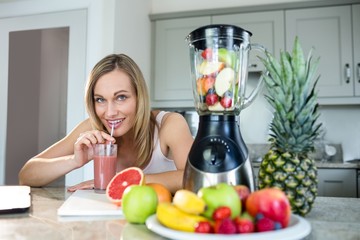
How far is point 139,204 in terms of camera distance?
2.16ft

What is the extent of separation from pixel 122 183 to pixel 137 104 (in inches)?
22.0

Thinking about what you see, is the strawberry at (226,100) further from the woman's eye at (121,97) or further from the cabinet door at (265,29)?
the cabinet door at (265,29)

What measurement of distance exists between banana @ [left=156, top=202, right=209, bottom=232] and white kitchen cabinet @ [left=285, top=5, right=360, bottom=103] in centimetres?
246

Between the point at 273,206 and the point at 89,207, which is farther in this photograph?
the point at 89,207

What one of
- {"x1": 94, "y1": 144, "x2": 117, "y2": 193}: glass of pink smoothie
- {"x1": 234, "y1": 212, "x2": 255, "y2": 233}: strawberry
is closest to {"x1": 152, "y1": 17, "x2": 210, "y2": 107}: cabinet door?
{"x1": 94, "y1": 144, "x2": 117, "y2": 193}: glass of pink smoothie

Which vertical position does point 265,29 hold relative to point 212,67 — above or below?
above

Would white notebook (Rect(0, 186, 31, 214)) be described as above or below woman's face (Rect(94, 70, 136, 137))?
below

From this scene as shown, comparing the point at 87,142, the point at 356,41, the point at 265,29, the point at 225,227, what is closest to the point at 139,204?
the point at 225,227

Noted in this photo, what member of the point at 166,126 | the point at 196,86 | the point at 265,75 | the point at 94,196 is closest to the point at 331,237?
the point at 265,75

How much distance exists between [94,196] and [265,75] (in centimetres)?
57

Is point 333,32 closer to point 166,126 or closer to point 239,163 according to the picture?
point 166,126

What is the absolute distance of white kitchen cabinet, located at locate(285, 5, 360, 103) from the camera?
2.70 m

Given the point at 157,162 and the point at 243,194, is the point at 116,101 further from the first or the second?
the point at 243,194

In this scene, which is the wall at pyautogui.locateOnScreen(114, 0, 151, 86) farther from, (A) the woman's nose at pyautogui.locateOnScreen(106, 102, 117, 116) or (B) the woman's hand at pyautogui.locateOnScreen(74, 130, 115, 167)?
(B) the woman's hand at pyautogui.locateOnScreen(74, 130, 115, 167)
